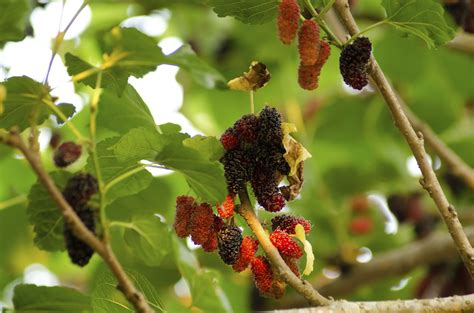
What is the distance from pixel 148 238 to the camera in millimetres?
1759

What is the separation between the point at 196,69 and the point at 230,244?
280 millimetres

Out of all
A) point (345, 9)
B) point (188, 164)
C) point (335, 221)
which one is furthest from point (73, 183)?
point (335, 221)

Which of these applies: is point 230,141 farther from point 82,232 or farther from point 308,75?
point 82,232

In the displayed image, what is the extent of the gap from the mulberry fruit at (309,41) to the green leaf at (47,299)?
66 centimetres

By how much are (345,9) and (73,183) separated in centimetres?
55

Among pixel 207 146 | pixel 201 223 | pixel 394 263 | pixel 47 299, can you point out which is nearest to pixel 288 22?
pixel 207 146

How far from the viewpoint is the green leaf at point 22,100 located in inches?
50.9

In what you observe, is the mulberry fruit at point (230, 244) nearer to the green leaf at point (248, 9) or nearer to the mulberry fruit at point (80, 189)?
the mulberry fruit at point (80, 189)

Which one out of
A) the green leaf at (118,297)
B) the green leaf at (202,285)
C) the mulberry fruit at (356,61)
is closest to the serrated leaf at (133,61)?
the mulberry fruit at (356,61)

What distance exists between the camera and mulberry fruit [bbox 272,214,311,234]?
1.41 meters

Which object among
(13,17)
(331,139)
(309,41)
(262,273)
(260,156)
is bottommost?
(331,139)

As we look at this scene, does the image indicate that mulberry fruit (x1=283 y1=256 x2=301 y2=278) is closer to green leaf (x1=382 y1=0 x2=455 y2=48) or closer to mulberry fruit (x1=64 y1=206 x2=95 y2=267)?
mulberry fruit (x1=64 y1=206 x2=95 y2=267)

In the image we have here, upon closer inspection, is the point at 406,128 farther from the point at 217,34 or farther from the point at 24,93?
the point at 217,34

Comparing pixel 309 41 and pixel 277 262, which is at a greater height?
pixel 309 41
